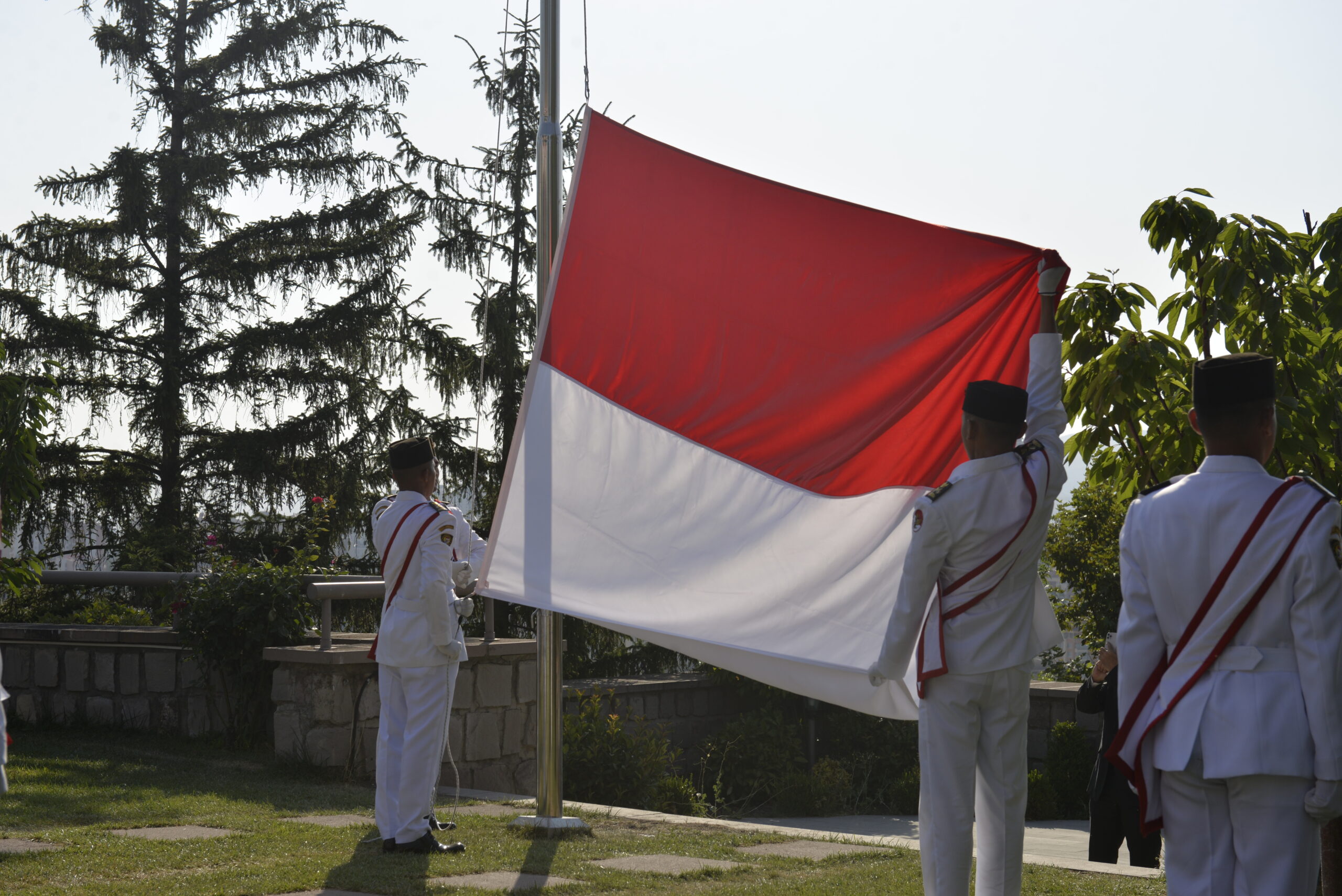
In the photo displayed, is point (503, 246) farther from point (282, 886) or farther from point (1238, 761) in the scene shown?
point (1238, 761)

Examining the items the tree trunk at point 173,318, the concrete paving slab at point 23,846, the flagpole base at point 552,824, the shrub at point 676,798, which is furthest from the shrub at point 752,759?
the tree trunk at point 173,318

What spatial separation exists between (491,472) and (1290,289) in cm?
1406

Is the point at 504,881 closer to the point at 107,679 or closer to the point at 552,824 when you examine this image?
the point at 552,824

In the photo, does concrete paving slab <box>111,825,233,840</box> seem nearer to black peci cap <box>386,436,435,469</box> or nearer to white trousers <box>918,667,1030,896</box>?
black peci cap <box>386,436,435,469</box>

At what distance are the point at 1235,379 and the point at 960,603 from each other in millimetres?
1324

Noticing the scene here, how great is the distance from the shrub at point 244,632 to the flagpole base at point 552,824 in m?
3.09

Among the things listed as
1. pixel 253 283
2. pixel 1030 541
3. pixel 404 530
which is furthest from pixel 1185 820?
pixel 253 283

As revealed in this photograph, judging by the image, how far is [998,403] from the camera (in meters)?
4.50

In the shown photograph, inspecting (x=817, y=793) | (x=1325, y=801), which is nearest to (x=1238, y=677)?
(x=1325, y=801)

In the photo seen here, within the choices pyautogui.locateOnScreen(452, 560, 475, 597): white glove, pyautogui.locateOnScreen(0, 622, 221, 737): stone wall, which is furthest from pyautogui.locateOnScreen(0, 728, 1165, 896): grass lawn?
pyautogui.locateOnScreen(0, 622, 221, 737): stone wall

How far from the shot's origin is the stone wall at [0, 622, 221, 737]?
32.2ft

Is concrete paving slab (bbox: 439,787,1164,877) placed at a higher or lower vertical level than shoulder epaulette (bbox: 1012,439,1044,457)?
lower

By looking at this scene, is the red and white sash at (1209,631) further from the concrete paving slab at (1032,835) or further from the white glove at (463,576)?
the white glove at (463,576)

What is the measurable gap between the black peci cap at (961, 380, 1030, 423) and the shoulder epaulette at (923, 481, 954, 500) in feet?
0.91
